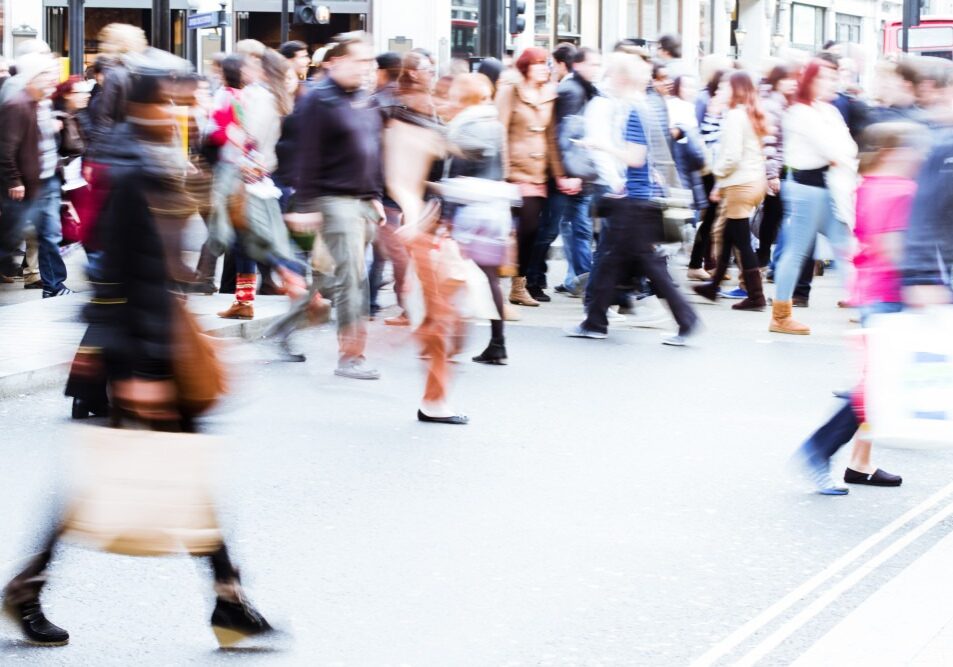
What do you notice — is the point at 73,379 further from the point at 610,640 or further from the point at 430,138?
the point at 610,640

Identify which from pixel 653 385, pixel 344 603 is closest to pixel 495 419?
pixel 653 385

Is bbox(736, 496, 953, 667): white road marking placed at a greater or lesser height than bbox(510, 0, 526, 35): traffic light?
lesser

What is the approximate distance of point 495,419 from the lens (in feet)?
26.5

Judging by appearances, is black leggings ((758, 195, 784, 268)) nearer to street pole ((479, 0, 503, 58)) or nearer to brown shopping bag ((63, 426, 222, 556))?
street pole ((479, 0, 503, 58))

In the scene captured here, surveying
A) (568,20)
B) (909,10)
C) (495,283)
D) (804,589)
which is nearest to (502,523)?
(804,589)

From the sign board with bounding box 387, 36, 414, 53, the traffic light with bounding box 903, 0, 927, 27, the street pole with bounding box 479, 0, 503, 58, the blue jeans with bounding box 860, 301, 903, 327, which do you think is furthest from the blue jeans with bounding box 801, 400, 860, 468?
the sign board with bounding box 387, 36, 414, 53

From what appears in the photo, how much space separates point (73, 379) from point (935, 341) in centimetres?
391

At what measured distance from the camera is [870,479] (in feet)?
21.9

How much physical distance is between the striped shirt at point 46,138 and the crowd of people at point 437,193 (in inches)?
0.9

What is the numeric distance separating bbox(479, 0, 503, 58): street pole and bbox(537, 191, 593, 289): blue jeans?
538 centimetres

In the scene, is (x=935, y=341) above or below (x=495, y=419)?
above

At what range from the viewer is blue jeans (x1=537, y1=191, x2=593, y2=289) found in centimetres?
1238

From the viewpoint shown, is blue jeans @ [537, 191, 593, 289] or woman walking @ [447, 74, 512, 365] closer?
woman walking @ [447, 74, 512, 365]

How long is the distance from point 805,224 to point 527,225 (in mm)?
2495
